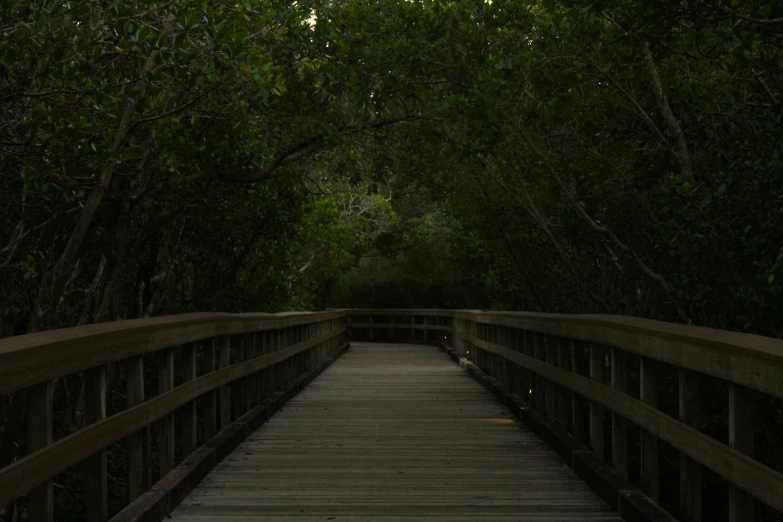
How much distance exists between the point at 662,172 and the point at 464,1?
4137mm

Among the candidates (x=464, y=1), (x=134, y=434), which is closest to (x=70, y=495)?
(x=134, y=434)

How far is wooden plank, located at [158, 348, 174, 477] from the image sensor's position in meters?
6.42

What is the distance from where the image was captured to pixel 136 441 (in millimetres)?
5664

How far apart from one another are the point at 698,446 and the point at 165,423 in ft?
10.5

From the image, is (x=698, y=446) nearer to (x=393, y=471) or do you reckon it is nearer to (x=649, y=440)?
(x=649, y=440)

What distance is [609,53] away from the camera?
1088 centimetres

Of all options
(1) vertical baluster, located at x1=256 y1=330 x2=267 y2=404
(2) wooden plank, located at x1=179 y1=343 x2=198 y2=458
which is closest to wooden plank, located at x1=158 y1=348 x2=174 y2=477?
(2) wooden plank, located at x1=179 y1=343 x2=198 y2=458

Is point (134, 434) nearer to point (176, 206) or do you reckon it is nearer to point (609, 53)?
point (609, 53)

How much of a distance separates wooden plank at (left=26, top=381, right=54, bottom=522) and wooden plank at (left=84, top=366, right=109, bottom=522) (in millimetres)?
644

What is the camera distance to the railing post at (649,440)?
18.2 feet

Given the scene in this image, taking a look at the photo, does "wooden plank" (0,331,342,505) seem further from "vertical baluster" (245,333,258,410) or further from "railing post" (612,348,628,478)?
"railing post" (612,348,628,478)

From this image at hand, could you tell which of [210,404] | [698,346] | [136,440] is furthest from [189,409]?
[698,346]

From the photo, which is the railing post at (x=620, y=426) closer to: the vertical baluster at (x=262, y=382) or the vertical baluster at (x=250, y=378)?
the vertical baluster at (x=250, y=378)

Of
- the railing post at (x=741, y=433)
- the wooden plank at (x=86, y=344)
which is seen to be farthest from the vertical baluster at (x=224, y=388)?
the railing post at (x=741, y=433)
